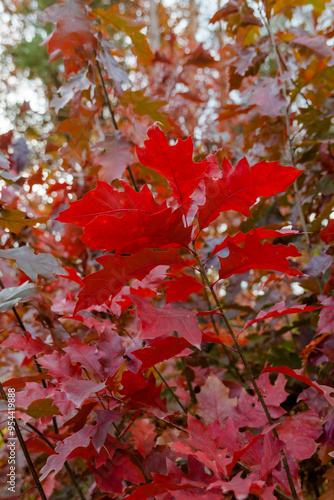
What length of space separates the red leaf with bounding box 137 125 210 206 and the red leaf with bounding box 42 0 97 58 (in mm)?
755

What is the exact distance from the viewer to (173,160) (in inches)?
24.9

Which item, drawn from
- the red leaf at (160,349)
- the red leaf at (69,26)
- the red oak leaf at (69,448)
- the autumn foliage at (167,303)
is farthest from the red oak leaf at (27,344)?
the red leaf at (69,26)

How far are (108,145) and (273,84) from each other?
60 cm

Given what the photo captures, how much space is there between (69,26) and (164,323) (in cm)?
102

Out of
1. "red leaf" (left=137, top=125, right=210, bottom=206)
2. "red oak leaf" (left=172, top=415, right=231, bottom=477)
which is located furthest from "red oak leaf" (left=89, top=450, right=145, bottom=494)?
"red leaf" (left=137, top=125, right=210, bottom=206)

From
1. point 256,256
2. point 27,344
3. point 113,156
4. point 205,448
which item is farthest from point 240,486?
point 113,156

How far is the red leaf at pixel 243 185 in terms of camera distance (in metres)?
0.64

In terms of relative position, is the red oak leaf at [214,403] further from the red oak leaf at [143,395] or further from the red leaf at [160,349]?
the red leaf at [160,349]

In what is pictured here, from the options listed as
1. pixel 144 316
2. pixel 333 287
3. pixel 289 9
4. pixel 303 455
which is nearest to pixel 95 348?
pixel 144 316

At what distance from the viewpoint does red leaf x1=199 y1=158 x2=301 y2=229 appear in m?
0.64

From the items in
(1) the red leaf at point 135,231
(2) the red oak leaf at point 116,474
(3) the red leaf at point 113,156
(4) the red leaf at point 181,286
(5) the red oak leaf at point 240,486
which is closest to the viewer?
(5) the red oak leaf at point 240,486

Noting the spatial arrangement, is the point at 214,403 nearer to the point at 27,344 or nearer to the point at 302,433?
the point at 302,433

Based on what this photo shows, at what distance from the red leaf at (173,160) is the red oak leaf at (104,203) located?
0.16ft

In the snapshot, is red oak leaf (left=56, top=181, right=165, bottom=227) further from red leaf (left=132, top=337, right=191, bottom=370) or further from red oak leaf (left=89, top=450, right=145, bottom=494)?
red oak leaf (left=89, top=450, right=145, bottom=494)
